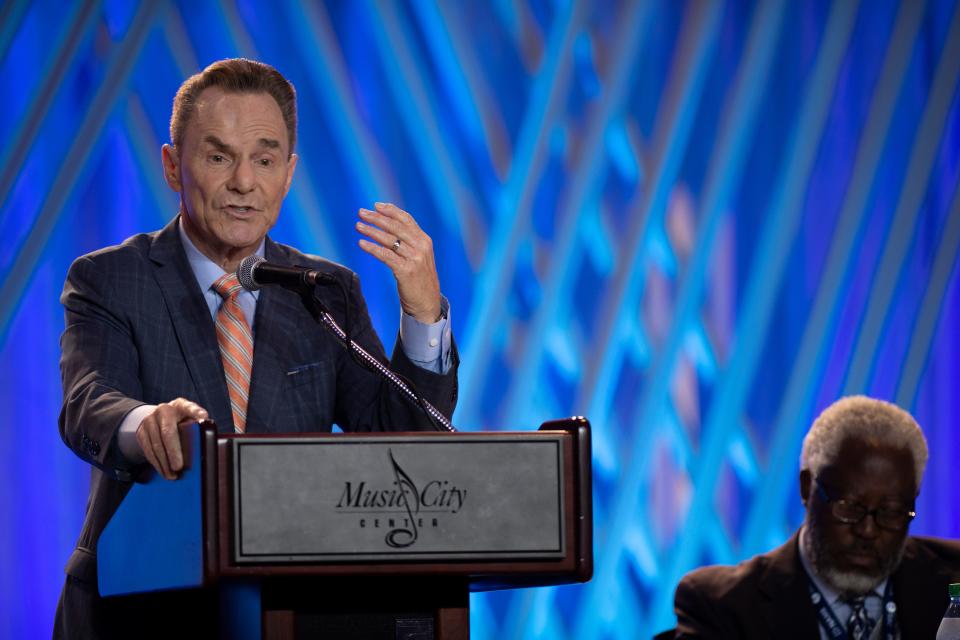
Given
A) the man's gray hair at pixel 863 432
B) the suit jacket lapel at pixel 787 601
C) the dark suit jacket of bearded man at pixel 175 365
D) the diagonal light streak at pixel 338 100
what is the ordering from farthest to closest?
the diagonal light streak at pixel 338 100
the man's gray hair at pixel 863 432
the suit jacket lapel at pixel 787 601
the dark suit jacket of bearded man at pixel 175 365

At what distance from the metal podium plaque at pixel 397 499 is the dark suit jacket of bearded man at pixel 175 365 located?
1.03 feet

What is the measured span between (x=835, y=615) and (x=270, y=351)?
127cm

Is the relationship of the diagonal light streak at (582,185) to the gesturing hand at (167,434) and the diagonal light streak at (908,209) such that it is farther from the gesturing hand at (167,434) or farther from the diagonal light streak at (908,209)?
the gesturing hand at (167,434)

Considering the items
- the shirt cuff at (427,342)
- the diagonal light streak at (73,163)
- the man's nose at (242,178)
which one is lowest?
the shirt cuff at (427,342)

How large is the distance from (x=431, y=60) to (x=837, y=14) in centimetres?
115

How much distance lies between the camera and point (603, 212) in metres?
3.37

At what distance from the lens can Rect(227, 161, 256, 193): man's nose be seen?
171 cm

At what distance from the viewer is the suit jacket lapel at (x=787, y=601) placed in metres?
2.31

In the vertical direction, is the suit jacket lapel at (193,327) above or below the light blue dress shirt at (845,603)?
above

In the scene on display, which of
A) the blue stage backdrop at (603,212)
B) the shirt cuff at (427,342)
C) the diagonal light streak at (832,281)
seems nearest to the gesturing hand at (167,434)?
the shirt cuff at (427,342)

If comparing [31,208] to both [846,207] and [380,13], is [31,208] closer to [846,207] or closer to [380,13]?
[380,13]

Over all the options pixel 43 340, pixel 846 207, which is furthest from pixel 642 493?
pixel 43 340

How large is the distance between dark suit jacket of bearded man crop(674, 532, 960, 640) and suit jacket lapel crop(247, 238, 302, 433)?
1.03m

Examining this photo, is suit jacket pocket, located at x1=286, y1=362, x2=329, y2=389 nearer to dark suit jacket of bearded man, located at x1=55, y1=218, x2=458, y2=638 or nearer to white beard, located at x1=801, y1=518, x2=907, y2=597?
dark suit jacket of bearded man, located at x1=55, y1=218, x2=458, y2=638
